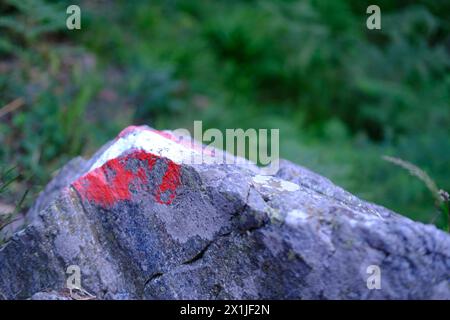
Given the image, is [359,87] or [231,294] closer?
[231,294]

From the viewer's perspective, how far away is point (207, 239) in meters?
2.18

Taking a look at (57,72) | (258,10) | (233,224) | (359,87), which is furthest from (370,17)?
(233,224)

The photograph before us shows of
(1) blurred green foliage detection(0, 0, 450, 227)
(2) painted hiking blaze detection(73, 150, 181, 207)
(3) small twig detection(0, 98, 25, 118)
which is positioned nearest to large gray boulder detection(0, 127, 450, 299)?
(2) painted hiking blaze detection(73, 150, 181, 207)

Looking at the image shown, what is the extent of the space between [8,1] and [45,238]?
3484 mm

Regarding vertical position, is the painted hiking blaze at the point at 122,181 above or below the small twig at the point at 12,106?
below

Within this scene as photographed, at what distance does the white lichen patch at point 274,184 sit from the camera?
2.24 metres

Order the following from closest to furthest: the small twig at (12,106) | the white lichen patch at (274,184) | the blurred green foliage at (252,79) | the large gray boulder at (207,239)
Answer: the large gray boulder at (207,239) → the white lichen patch at (274,184) → the small twig at (12,106) → the blurred green foliage at (252,79)

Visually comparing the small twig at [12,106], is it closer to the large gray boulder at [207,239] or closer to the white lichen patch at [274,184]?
the large gray boulder at [207,239]

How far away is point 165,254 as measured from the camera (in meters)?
2.26

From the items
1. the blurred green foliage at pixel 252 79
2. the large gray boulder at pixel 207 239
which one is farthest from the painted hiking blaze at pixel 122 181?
the blurred green foliage at pixel 252 79

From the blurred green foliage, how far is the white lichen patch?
7.00ft

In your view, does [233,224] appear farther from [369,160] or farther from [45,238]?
[369,160]

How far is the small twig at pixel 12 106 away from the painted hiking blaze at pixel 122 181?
2.29 meters

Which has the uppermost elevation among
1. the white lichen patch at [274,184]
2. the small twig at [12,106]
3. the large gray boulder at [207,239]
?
the small twig at [12,106]
